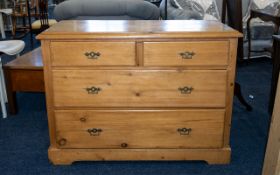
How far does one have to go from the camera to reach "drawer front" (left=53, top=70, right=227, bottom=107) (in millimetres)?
1824

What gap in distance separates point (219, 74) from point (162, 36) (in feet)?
1.28

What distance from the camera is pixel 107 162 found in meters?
2.05

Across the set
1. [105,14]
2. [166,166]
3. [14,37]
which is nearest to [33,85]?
[105,14]

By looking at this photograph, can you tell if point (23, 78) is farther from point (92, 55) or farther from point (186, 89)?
point (186, 89)

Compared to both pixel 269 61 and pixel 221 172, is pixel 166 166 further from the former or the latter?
pixel 269 61

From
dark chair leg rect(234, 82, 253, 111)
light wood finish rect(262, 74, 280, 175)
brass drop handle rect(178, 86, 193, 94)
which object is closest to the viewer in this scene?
light wood finish rect(262, 74, 280, 175)

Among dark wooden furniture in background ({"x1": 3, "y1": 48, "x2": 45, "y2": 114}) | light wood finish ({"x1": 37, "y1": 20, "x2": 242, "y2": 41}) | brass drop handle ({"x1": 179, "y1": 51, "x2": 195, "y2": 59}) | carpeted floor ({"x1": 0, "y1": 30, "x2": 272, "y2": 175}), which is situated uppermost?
light wood finish ({"x1": 37, "y1": 20, "x2": 242, "y2": 41})

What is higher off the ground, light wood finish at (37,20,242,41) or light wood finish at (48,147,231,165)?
light wood finish at (37,20,242,41)

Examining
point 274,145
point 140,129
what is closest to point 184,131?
point 140,129

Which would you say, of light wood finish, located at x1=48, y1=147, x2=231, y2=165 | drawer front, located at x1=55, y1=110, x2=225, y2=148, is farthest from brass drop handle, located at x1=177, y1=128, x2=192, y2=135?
light wood finish, located at x1=48, y1=147, x2=231, y2=165

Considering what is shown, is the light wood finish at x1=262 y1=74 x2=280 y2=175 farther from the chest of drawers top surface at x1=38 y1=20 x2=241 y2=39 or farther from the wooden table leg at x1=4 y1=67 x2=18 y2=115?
the wooden table leg at x1=4 y1=67 x2=18 y2=115

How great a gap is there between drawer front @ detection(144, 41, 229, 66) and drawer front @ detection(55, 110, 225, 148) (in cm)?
29

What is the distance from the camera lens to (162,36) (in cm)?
174

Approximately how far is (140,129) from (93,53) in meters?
0.53
